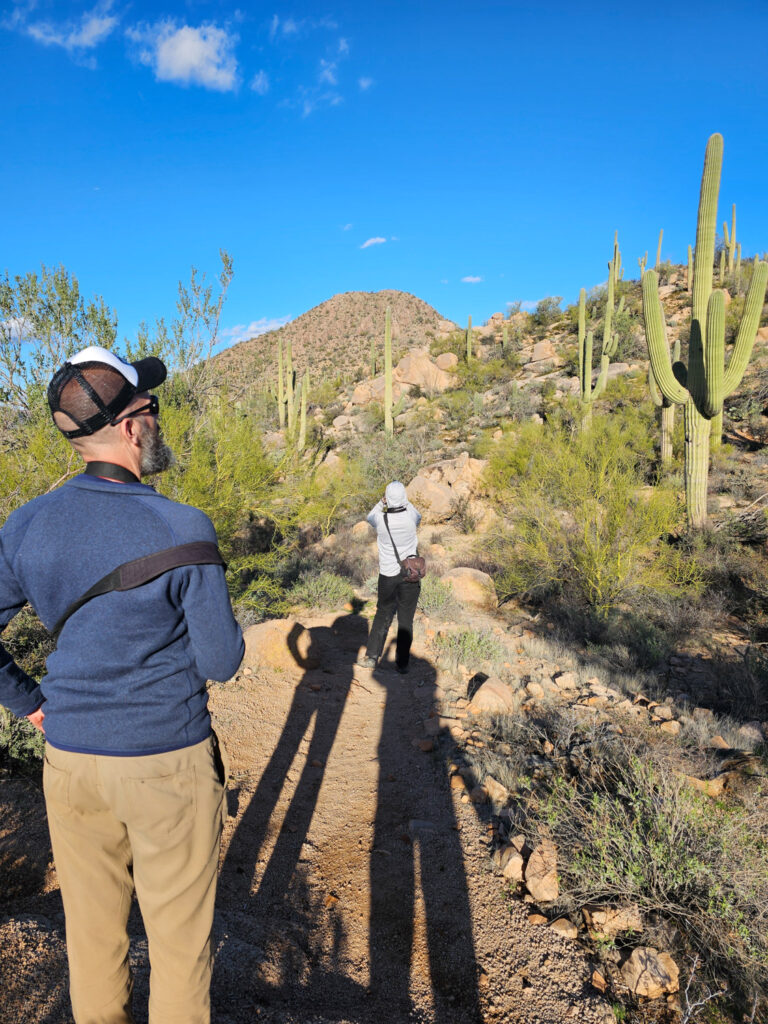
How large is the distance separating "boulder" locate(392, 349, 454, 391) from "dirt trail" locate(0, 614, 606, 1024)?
25.4 m

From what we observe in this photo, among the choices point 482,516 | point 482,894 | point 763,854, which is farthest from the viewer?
point 482,516

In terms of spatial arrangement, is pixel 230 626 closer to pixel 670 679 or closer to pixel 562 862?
pixel 562 862

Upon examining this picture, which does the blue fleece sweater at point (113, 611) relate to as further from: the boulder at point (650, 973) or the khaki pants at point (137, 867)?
the boulder at point (650, 973)

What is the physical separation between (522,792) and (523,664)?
255 cm

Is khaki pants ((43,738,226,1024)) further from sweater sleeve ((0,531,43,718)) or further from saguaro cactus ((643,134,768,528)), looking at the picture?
saguaro cactus ((643,134,768,528))

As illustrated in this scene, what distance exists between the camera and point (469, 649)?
5973 mm

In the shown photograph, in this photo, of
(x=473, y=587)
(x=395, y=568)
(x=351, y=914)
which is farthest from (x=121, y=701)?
(x=473, y=587)

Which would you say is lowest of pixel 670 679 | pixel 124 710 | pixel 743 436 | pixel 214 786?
pixel 670 679

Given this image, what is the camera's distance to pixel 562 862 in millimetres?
2689

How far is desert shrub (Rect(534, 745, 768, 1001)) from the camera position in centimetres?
218

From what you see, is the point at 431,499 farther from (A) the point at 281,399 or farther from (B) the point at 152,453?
(B) the point at 152,453

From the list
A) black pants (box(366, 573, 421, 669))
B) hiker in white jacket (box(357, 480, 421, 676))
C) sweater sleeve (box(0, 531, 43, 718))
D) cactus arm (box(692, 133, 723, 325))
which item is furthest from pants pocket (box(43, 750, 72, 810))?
cactus arm (box(692, 133, 723, 325))

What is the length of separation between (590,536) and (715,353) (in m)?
4.01

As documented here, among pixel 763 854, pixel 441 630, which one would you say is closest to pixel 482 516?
pixel 441 630
